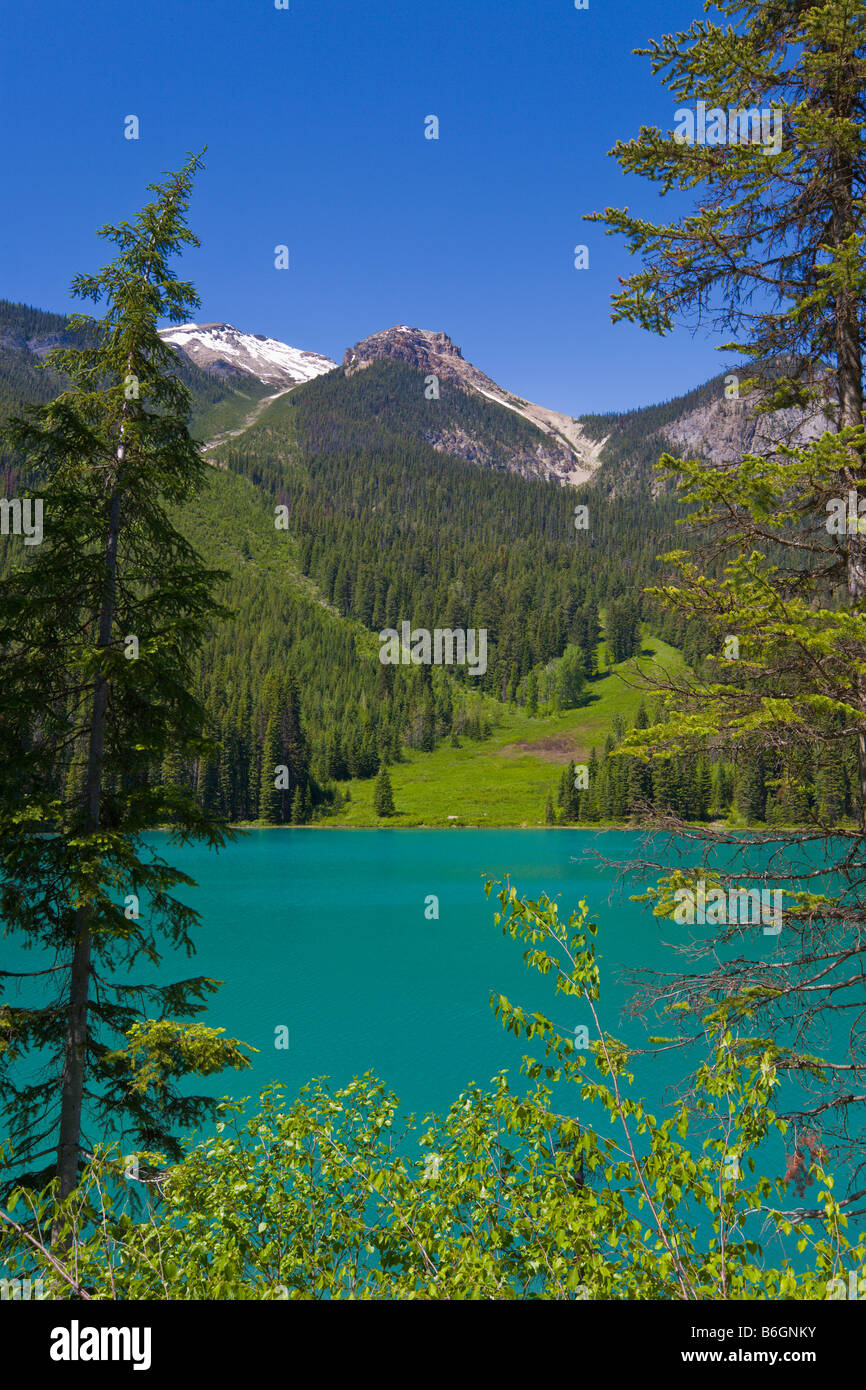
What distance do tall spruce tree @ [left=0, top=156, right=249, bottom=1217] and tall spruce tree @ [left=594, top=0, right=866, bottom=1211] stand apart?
573 cm

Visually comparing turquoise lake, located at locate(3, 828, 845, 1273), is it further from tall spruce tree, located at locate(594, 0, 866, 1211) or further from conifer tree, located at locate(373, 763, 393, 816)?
conifer tree, located at locate(373, 763, 393, 816)

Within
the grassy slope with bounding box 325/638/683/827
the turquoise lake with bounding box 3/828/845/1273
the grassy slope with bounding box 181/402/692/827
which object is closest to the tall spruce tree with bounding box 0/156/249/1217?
the turquoise lake with bounding box 3/828/845/1273

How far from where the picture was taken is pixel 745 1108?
14.9ft

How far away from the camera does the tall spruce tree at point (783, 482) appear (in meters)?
6.98

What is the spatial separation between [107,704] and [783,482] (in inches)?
335

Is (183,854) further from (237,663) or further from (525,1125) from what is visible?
(525,1125)

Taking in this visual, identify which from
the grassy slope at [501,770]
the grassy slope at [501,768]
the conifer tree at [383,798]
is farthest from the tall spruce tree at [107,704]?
the conifer tree at [383,798]

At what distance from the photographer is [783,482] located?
7383 millimetres

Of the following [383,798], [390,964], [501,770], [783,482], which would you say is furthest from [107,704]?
[501,770]

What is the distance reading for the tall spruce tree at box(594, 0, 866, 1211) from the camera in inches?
275

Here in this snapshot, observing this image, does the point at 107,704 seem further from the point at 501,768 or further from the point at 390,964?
the point at 501,768

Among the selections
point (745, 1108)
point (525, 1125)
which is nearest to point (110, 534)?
point (525, 1125)

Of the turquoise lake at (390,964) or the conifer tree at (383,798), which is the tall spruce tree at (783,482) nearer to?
the turquoise lake at (390,964)

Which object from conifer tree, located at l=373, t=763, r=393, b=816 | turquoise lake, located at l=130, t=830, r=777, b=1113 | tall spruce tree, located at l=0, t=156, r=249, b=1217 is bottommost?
turquoise lake, located at l=130, t=830, r=777, b=1113
